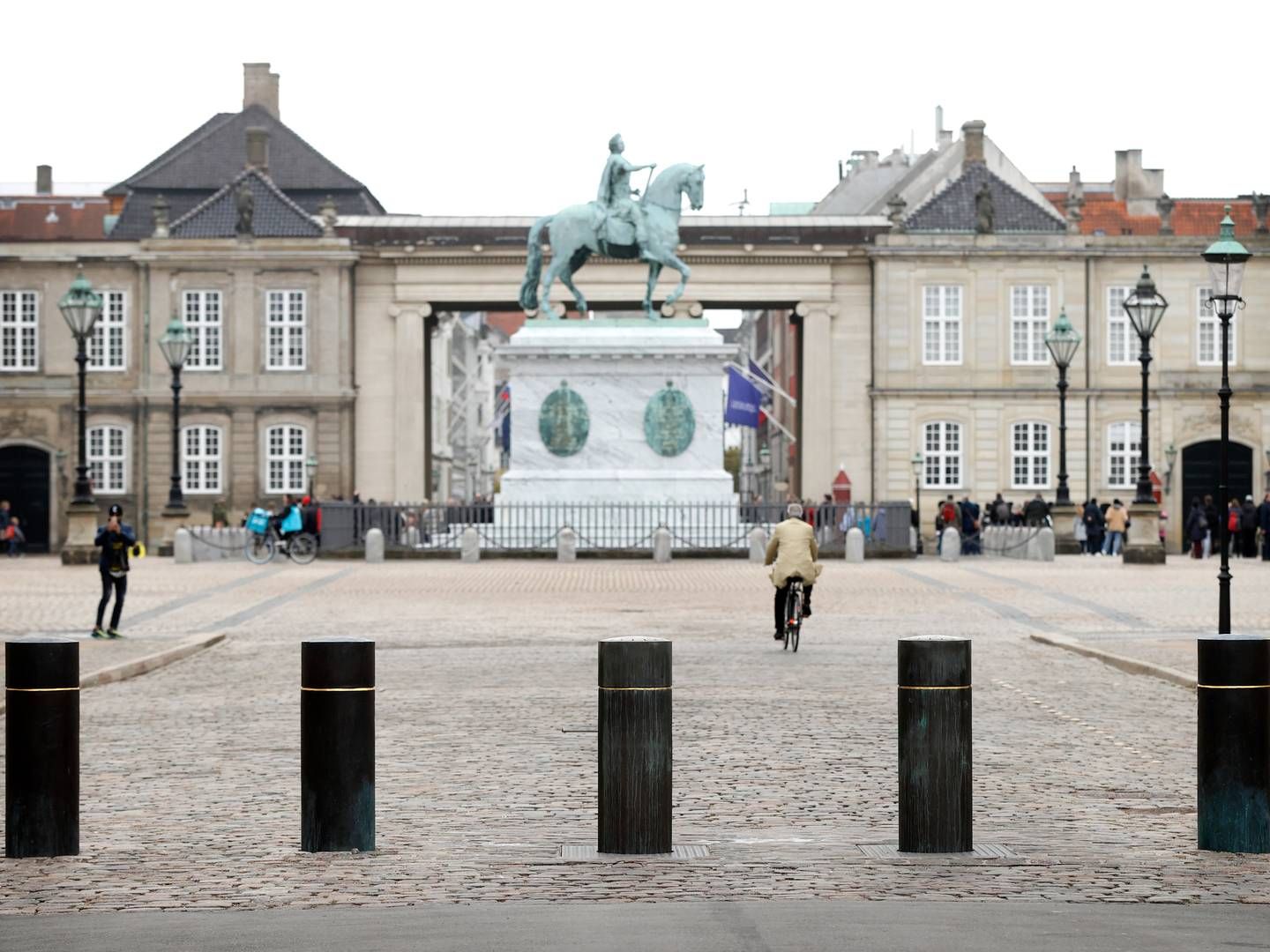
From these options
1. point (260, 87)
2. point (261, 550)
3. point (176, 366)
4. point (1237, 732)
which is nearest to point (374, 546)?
point (261, 550)

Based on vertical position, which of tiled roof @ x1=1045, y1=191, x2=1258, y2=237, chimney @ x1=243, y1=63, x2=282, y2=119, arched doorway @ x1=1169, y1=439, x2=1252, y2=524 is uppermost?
chimney @ x1=243, y1=63, x2=282, y2=119

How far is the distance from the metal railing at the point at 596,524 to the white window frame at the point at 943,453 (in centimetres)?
1887

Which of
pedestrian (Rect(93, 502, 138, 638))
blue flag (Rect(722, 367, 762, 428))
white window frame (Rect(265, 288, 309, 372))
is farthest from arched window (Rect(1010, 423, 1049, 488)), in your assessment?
pedestrian (Rect(93, 502, 138, 638))

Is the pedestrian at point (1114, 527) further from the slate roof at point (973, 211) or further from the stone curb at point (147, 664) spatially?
the stone curb at point (147, 664)

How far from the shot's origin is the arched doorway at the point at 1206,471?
230 feet

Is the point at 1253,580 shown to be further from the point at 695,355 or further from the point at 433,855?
the point at 433,855

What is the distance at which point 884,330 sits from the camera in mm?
69750

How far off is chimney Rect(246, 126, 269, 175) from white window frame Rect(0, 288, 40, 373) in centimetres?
1081

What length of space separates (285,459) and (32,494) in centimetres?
787

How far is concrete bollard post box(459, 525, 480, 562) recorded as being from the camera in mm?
45625

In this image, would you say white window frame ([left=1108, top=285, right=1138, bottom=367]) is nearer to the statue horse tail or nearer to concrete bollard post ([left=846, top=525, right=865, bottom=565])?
concrete bollard post ([left=846, top=525, right=865, bottom=565])

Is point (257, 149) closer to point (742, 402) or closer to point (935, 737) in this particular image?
point (742, 402)

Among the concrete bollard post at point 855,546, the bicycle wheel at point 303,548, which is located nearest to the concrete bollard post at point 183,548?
the bicycle wheel at point 303,548

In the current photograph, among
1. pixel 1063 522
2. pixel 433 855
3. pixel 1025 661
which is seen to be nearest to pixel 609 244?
pixel 1063 522
